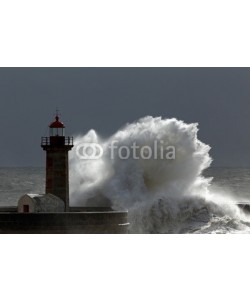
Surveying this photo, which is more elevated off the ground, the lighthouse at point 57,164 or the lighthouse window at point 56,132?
the lighthouse window at point 56,132

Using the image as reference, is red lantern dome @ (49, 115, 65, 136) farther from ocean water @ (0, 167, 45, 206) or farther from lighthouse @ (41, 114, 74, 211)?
ocean water @ (0, 167, 45, 206)

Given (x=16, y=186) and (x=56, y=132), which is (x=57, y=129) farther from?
(x=16, y=186)

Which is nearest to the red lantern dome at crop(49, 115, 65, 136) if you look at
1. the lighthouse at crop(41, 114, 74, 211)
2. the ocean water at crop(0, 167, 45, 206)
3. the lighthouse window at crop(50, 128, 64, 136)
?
the lighthouse window at crop(50, 128, 64, 136)

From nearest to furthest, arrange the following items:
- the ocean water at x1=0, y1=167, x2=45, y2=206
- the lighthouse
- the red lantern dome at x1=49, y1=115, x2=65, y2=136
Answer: the lighthouse < the red lantern dome at x1=49, y1=115, x2=65, y2=136 < the ocean water at x1=0, y1=167, x2=45, y2=206

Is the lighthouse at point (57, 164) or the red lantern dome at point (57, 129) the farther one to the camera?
the red lantern dome at point (57, 129)

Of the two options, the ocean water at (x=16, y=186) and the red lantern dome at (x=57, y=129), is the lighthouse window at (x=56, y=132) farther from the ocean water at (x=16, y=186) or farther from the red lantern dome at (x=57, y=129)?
the ocean water at (x=16, y=186)

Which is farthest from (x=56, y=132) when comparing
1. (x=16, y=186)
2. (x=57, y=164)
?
(x=16, y=186)

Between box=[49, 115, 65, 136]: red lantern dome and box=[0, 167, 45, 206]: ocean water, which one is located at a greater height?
box=[0, 167, 45, 206]: ocean water

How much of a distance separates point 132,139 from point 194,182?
2131 millimetres

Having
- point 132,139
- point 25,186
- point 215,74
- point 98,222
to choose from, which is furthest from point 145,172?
point 215,74

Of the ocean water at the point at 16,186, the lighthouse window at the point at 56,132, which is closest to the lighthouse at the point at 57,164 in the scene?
the lighthouse window at the point at 56,132

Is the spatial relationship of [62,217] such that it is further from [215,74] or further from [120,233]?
[215,74]

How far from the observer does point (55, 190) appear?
67.9ft

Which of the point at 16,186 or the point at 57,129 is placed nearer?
the point at 57,129
